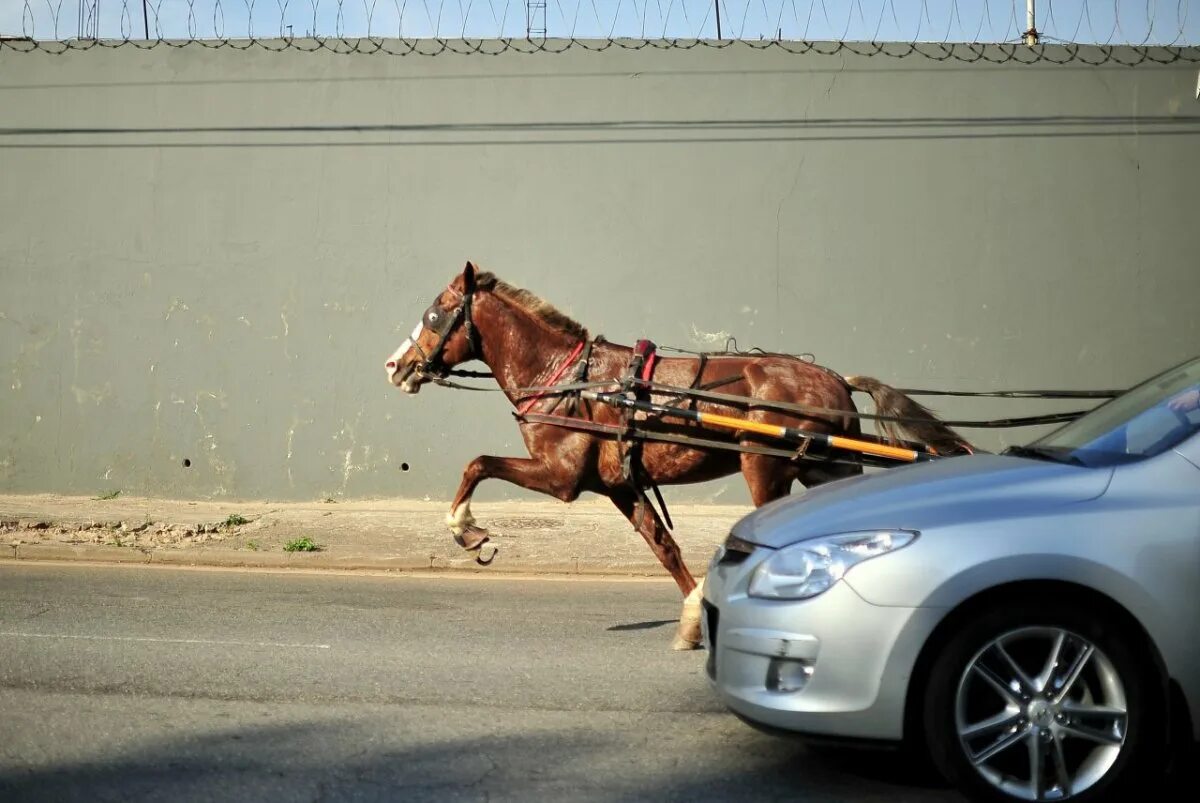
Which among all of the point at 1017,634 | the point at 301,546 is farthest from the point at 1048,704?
the point at 301,546

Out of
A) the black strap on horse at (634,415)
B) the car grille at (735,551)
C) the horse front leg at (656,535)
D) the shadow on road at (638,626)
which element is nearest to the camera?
the car grille at (735,551)

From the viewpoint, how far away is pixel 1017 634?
417 centimetres

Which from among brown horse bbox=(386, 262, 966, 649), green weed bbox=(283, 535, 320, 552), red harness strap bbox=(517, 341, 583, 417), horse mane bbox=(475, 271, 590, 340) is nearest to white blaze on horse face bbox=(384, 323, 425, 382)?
horse mane bbox=(475, 271, 590, 340)

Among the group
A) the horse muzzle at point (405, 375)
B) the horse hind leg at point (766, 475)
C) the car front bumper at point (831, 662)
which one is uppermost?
the horse muzzle at point (405, 375)

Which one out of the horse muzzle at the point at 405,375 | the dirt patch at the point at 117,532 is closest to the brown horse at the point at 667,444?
the horse muzzle at the point at 405,375

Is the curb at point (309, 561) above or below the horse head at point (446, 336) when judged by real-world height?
below

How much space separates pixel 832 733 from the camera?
427 cm

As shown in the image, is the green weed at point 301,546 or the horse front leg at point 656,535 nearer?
the horse front leg at point 656,535

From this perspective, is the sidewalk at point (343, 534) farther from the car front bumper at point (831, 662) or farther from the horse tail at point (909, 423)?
the car front bumper at point (831, 662)

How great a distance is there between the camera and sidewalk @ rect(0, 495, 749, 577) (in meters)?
11.1

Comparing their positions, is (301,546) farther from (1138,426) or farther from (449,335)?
(1138,426)

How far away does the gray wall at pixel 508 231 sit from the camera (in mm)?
13836

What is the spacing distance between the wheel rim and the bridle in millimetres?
5036

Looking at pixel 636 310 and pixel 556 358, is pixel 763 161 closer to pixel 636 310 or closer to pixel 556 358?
pixel 636 310
